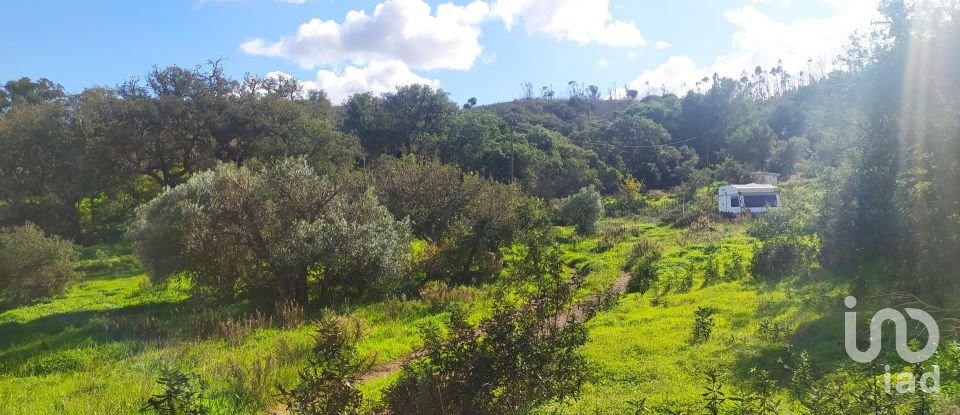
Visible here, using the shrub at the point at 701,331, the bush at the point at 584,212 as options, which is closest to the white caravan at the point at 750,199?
the bush at the point at 584,212

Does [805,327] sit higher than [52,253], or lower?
lower

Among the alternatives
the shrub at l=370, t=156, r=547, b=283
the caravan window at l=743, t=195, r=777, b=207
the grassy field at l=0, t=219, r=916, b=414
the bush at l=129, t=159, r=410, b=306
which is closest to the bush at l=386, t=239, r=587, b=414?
the grassy field at l=0, t=219, r=916, b=414

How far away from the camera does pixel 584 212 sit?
32.1 metres

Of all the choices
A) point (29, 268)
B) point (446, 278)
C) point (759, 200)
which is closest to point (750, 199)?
point (759, 200)

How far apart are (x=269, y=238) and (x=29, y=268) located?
10786 mm

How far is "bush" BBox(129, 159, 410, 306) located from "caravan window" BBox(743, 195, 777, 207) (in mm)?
28970

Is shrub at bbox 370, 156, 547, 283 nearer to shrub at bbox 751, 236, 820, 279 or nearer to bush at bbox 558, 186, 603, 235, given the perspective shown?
shrub at bbox 751, 236, 820, 279

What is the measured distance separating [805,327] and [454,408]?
293 inches

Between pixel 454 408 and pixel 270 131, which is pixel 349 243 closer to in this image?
pixel 454 408

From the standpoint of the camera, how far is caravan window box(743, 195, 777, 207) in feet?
120

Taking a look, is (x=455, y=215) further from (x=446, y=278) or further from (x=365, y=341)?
(x=365, y=341)

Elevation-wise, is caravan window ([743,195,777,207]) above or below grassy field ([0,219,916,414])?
above

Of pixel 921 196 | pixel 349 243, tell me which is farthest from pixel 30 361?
pixel 921 196

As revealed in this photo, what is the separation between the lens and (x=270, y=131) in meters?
35.3
